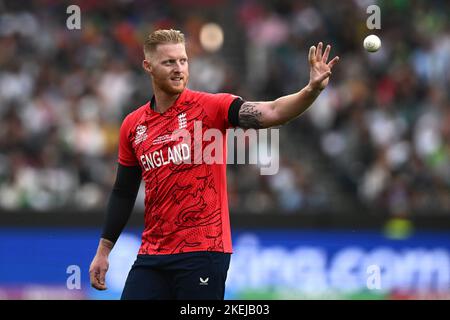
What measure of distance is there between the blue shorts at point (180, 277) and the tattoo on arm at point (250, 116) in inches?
36.9

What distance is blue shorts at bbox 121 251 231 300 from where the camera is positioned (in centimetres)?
696

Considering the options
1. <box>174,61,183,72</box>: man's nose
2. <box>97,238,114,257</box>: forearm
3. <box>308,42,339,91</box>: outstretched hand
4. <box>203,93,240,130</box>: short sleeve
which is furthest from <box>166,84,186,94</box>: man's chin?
<box>97,238,114,257</box>: forearm

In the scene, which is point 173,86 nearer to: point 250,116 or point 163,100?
point 163,100

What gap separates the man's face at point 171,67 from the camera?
23.9 feet

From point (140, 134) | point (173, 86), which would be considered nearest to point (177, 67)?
point (173, 86)

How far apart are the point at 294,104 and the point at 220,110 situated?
0.71 m

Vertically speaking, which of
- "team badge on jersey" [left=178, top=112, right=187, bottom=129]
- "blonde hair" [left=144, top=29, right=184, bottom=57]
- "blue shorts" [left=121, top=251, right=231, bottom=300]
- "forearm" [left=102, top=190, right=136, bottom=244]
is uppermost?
"blonde hair" [left=144, top=29, right=184, bottom=57]

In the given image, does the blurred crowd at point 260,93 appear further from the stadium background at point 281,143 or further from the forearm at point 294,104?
the forearm at point 294,104

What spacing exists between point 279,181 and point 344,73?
2560mm

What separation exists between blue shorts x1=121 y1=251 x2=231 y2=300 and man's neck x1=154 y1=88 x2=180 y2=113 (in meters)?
1.11

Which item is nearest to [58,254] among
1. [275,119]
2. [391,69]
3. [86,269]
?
[86,269]

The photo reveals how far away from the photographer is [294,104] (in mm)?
6602

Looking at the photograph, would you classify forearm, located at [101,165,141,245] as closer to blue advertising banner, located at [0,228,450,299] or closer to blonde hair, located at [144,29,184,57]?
blonde hair, located at [144,29,184,57]

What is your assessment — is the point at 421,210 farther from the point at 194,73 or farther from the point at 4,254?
the point at 4,254
